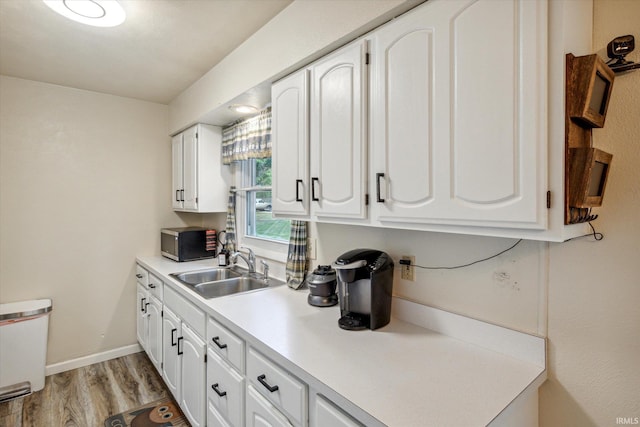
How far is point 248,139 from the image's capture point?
242 centimetres

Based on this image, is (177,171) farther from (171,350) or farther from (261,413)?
(261,413)

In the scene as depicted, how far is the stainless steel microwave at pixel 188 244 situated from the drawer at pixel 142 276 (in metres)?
0.23

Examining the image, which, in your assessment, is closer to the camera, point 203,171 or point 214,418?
point 214,418

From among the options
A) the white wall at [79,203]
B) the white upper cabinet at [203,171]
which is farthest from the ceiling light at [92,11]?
the white wall at [79,203]

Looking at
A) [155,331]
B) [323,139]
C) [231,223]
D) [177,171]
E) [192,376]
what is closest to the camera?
[323,139]

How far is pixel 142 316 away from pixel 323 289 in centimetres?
209

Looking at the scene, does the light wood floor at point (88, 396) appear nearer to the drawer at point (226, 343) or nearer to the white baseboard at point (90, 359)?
the white baseboard at point (90, 359)

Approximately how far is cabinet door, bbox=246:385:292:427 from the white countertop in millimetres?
206

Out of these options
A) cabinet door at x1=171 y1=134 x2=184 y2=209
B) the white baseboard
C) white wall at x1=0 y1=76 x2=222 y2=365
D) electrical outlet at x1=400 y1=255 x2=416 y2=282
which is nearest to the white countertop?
electrical outlet at x1=400 y1=255 x2=416 y2=282

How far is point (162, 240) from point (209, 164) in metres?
0.98

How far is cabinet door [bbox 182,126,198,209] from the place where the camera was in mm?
2801

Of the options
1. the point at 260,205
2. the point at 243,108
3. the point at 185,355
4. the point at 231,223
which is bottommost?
the point at 185,355

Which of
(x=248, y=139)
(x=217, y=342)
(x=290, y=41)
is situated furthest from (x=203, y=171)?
(x=217, y=342)

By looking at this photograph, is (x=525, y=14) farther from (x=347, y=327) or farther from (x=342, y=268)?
(x=347, y=327)
